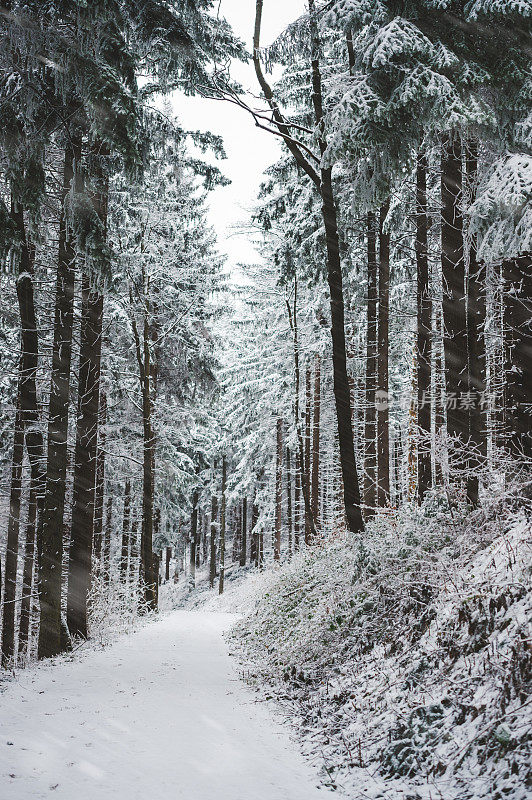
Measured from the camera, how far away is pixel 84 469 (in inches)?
486

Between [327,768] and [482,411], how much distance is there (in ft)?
22.2

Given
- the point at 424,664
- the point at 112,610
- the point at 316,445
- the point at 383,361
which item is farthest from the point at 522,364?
the point at 316,445

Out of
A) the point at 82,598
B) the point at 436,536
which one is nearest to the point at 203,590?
the point at 82,598

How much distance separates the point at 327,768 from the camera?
4828 millimetres

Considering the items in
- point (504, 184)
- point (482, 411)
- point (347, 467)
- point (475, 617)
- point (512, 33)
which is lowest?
point (475, 617)

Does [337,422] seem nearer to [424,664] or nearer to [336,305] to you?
[336,305]

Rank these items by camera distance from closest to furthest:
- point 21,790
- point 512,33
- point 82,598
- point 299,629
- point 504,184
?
point 21,790
point 504,184
point 512,33
point 299,629
point 82,598

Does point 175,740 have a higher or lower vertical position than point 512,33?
lower

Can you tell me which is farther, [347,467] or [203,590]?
[203,590]

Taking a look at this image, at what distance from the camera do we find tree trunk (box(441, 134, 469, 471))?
8945mm

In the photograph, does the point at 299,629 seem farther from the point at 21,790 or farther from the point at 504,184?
the point at 504,184

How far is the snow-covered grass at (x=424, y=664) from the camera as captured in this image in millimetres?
3961

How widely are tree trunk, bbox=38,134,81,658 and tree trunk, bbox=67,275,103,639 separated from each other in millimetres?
1055

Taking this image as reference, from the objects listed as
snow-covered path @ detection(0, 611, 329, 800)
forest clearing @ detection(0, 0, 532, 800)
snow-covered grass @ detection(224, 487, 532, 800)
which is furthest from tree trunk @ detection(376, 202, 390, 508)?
snow-covered path @ detection(0, 611, 329, 800)
